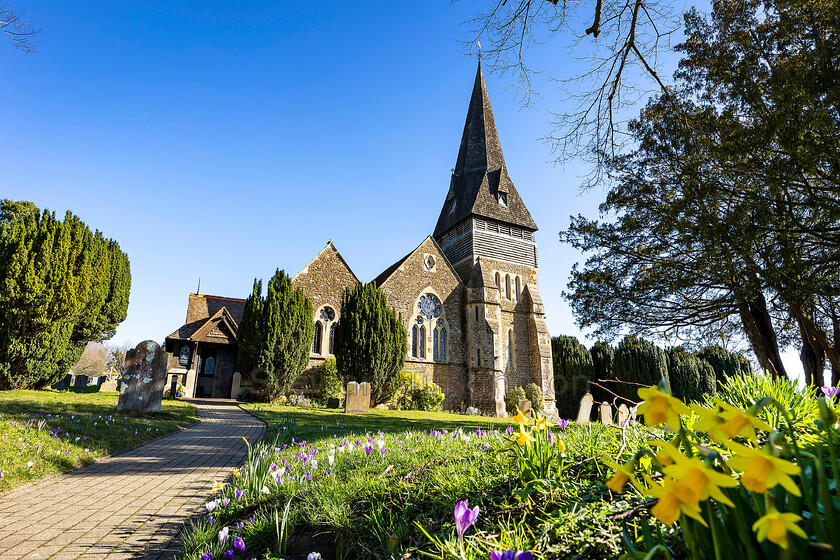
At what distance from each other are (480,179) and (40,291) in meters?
22.7

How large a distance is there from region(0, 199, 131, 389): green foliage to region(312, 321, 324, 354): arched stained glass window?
9188 mm

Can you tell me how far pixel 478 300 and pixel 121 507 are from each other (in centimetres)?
2097

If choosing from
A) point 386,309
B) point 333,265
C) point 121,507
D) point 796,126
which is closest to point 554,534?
point 121,507

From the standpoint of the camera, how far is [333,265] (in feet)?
73.7

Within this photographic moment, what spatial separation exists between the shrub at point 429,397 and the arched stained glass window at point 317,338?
16.7 feet

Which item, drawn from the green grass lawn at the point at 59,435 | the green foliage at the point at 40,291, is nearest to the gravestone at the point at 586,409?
the green grass lawn at the point at 59,435

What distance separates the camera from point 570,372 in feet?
95.1

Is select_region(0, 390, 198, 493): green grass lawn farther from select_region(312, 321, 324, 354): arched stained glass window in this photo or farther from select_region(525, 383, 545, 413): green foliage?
select_region(525, 383, 545, 413): green foliage

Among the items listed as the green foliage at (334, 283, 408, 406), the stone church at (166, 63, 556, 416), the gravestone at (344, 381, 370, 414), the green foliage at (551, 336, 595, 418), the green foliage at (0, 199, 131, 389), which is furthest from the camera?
the green foliage at (551, 336, 595, 418)

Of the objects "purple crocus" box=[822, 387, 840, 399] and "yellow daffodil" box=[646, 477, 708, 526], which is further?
"purple crocus" box=[822, 387, 840, 399]

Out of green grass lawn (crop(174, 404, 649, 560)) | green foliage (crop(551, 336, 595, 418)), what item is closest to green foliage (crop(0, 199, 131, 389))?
green grass lawn (crop(174, 404, 649, 560))

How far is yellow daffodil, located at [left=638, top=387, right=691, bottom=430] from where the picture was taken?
0.95 metres

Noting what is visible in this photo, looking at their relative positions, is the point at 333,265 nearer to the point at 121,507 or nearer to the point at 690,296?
the point at 690,296

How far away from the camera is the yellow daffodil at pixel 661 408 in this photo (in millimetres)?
949
